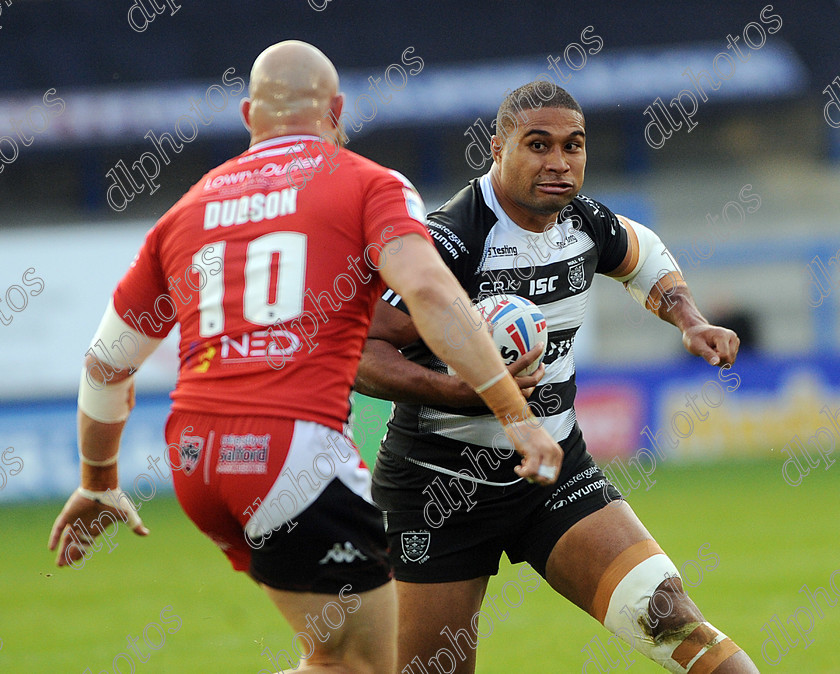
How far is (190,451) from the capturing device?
3133 millimetres

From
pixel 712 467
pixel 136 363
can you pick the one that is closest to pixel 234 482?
pixel 136 363

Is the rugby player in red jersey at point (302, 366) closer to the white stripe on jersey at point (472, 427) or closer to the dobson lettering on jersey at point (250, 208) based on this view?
the dobson lettering on jersey at point (250, 208)

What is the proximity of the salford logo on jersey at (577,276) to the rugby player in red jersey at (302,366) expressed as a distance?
150 cm

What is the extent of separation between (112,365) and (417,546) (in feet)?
5.03

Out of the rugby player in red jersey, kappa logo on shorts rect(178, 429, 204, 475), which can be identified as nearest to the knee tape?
the rugby player in red jersey

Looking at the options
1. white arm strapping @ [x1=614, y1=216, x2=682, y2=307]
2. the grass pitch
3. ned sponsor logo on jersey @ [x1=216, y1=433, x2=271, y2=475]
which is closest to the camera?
ned sponsor logo on jersey @ [x1=216, y1=433, x2=271, y2=475]

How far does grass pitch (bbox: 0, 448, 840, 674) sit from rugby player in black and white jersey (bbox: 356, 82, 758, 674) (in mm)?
2121

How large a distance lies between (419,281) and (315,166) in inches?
19.9

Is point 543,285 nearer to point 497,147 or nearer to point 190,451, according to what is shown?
point 497,147

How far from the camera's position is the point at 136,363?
3.59m

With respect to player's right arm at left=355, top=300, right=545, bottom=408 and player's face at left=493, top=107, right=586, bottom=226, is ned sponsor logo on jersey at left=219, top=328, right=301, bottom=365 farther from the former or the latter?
player's face at left=493, top=107, right=586, bottom=226

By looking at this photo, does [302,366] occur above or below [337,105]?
below

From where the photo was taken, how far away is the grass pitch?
22.1 ft

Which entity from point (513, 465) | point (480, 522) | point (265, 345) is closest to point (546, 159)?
point (513, 465)
